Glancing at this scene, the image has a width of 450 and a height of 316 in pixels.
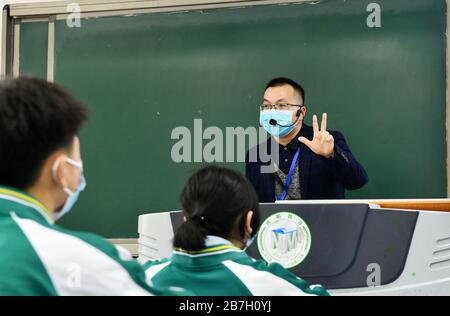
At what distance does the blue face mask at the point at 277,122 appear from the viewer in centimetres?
224

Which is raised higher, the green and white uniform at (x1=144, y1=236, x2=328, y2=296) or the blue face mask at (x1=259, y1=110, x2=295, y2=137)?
the blue face mask at (x1=259, y1=110, x2=295, y2=137)

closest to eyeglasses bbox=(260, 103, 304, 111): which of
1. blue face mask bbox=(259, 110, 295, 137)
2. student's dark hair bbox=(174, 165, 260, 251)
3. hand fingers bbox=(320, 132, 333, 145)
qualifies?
blue face mask bbox=(259, 110, 295, 137)

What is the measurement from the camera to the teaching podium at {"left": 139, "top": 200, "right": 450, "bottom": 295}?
119 centimetres

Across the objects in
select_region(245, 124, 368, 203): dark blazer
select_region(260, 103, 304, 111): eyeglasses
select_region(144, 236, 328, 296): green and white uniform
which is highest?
select_region(260, 103, 304, 111): eyeglasses

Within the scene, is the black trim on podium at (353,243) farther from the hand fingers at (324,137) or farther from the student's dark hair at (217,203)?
the hand fingers at (324,137)

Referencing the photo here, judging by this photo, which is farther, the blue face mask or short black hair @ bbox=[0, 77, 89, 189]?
the blue face mask

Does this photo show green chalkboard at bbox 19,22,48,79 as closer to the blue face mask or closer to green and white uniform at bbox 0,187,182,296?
the blue face mask

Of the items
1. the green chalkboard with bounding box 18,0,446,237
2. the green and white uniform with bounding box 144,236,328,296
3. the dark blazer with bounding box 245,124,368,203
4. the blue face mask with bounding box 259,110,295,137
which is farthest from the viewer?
the green chalkboard with bounding box 18,0,446,237

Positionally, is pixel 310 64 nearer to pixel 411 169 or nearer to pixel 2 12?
pixel 411 169

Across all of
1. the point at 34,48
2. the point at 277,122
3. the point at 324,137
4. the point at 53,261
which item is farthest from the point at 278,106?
the point at 53,261

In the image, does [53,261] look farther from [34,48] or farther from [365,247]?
[34,48]

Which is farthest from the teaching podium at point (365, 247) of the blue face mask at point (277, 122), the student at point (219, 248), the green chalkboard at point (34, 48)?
the green chalkboard at point (34, 48)

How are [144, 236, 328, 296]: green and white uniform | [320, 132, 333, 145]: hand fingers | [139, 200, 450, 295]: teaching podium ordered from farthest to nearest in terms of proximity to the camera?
[320, 132, 333, 145]: hand fingers, [139, 200, 450, 295]: teaching podium, [144, 236, 328, 296]: green and white uniform

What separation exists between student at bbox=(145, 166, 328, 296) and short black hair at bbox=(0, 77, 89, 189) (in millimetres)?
359
